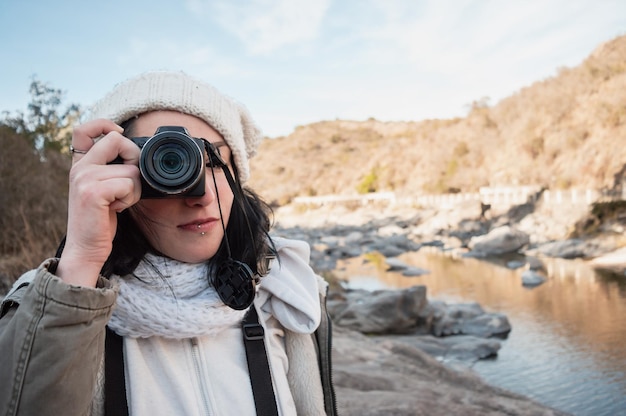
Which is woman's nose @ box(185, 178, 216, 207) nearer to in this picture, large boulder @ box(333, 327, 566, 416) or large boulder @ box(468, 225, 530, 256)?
large boulder @ box(333, 327, 566, 416)

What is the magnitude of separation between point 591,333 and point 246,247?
501 centimetres

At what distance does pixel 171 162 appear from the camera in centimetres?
81

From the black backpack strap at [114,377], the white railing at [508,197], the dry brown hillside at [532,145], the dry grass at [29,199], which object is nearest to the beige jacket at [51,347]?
the black backpack strap at [114,377]

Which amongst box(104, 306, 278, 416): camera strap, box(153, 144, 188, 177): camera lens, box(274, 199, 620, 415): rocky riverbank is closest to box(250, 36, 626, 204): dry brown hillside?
box(274, 199, 620, 415): rocky riverbank

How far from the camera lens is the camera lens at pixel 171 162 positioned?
2.58 feet

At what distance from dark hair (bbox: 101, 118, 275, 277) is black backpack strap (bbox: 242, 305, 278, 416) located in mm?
124

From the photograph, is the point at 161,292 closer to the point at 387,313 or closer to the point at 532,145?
the point at 387,313

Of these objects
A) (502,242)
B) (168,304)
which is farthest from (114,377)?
(502,242)

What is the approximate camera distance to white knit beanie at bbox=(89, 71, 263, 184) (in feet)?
2.98

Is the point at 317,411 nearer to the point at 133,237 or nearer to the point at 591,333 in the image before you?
the point at 133,237

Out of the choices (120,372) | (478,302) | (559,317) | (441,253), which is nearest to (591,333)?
(559,317)

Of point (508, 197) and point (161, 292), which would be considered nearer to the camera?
point (161, 292)

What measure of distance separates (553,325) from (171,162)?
5.41 m

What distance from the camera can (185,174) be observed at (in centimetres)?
80
